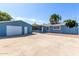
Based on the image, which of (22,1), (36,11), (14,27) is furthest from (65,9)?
(14,27)

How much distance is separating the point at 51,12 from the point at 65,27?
8.47 m

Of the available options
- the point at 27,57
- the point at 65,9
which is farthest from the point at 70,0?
the point at 27,57

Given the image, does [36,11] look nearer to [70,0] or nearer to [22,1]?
[22,1]

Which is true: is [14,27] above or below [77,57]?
above

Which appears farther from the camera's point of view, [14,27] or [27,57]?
[14,27]

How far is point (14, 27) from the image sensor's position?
1470 cm

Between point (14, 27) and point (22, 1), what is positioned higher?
point (22, 1)

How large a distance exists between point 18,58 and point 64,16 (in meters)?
3.66

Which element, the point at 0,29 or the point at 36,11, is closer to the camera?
the point at 36,11

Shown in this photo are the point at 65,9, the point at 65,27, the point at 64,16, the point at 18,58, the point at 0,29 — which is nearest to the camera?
the point at 18,58

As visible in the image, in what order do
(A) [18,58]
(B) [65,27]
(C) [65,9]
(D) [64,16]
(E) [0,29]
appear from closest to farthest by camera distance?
(A) [18,58] → (C) [65,9] → (D) [64,16] → (E) [0,29] → (B) [65,27]

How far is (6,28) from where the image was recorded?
46.9 ft

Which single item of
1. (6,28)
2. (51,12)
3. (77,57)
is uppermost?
(51,12)

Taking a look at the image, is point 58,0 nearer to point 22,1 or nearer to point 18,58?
point 22,1
